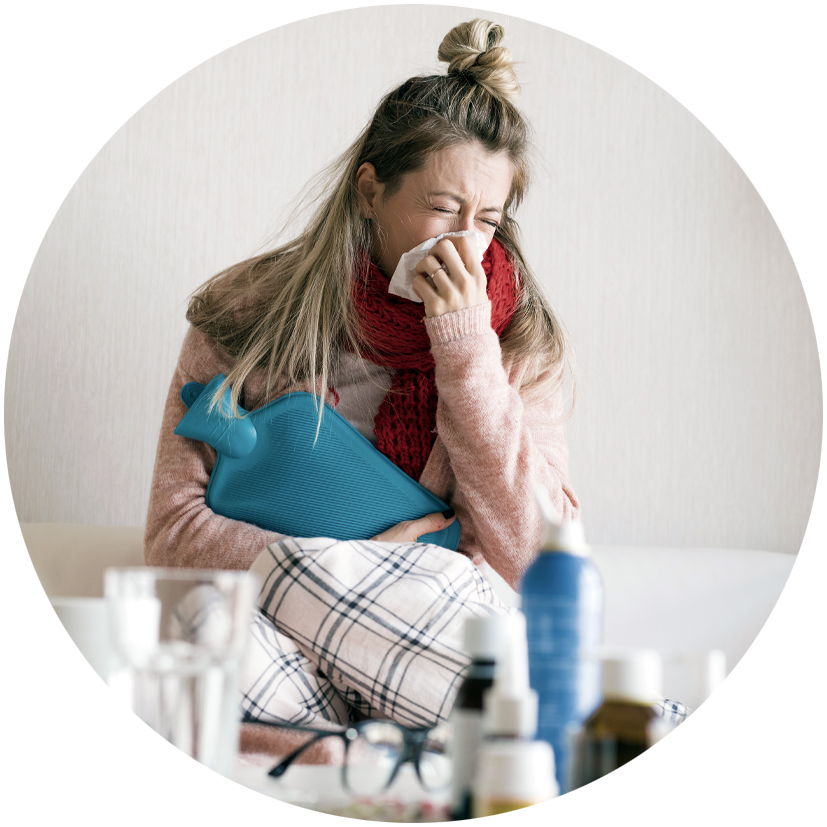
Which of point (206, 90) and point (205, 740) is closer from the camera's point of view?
point (205, 740)

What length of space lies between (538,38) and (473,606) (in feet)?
1.77

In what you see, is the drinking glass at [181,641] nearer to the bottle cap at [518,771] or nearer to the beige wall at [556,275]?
the bottle cap at [518,771]

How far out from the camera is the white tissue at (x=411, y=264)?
2.39ft

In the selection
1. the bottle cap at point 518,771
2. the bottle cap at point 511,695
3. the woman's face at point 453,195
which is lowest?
the bottle cap at point 518,771

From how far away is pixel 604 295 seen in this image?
0.77 meters

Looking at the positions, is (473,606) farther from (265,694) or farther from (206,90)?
(206,90)

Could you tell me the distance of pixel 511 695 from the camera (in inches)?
15.6

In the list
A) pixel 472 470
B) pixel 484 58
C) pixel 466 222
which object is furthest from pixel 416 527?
pixel 484 58

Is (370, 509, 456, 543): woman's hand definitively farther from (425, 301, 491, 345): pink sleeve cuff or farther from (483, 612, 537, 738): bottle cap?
(483, 612, 537, 738): bottle cap

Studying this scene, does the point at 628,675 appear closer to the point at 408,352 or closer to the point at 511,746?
the point at 511,746

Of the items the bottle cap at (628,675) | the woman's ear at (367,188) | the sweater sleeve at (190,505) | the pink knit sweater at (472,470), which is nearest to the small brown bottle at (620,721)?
the bottle cap at (628,675)

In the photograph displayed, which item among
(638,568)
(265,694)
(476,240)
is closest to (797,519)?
(638,568)

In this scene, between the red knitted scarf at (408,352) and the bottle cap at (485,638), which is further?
the red knitted scarf at (408,352)

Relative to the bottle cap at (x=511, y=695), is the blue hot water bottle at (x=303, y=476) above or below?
above
